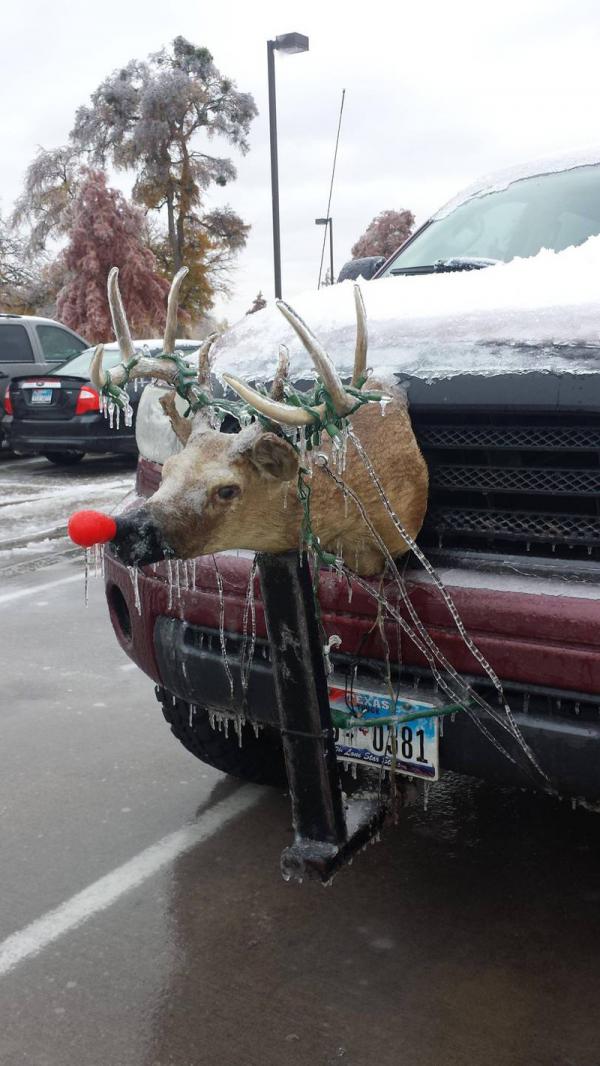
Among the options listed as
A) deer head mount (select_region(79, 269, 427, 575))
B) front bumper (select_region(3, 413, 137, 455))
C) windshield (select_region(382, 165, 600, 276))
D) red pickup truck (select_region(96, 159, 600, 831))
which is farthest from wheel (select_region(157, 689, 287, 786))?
front bumper (select_region(3, 413, 137, 455))

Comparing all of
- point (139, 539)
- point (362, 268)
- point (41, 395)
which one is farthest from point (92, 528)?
point (41, 395)

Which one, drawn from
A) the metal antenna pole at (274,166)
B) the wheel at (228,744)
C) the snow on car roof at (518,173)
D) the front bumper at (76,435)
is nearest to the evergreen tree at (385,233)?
the metal antenna pole at (274,166)

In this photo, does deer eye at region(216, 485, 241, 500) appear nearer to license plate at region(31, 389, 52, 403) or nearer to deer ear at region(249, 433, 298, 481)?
deer ear at region(249, 433, 298, 481)

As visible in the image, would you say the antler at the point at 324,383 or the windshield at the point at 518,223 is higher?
the windshield at the point at 518,223

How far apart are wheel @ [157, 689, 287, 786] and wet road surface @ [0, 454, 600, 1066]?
0.49 feet

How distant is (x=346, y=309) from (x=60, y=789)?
2.00m

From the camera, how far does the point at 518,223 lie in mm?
4145

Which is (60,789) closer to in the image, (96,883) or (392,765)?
(96,883)

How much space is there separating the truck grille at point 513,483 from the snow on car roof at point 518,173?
2.29m

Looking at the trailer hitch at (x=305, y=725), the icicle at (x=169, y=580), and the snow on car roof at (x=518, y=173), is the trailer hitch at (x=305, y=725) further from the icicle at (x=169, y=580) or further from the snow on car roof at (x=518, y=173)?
the snow on car roof at (x=518, y=173)

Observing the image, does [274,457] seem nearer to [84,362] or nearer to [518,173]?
[518,173]

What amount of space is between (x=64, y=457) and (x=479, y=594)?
10804 mm

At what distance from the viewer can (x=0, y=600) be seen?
6203 millimetres

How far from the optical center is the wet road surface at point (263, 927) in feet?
7.73
